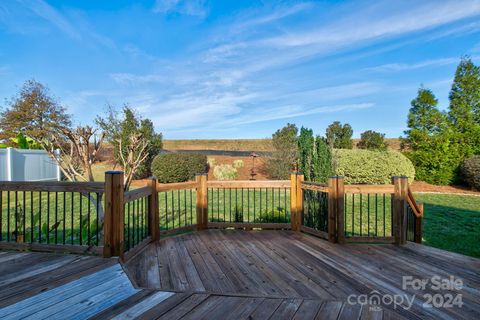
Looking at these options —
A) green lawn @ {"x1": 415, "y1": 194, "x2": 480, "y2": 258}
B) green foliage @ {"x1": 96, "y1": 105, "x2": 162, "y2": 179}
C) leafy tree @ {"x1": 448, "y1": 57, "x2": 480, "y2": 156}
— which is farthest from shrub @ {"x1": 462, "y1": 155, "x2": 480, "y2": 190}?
green foliage @ {"x1": 96, "y1": 105, "x2": 162, "y2": 179}

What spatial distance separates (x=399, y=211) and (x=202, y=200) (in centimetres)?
302

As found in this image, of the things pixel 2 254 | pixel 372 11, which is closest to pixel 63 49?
pixel 2 254

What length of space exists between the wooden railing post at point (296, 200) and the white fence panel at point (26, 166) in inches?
344

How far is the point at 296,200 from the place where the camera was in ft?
13.3

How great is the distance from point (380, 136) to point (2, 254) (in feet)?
56.6

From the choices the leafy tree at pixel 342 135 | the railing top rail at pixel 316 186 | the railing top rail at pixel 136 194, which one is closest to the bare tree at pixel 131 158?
the railing top rail at pixel 136 194

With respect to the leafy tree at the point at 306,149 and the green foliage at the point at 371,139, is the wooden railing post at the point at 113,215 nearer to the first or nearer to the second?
the leafy tree at the point at 306,149

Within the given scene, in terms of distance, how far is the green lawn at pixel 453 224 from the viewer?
393 cm

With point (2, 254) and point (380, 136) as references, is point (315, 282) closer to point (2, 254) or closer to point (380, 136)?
point (2, 254)

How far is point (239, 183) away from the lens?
13.6ft

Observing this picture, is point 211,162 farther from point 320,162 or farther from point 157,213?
point 157,213

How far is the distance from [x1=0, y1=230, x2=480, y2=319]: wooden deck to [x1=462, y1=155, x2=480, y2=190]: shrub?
9015mm

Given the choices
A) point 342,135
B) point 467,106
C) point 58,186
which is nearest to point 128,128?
point 58,186

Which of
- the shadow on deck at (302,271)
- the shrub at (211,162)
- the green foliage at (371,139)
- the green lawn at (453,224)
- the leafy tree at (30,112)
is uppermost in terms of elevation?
the leafy tree at (30,112)
